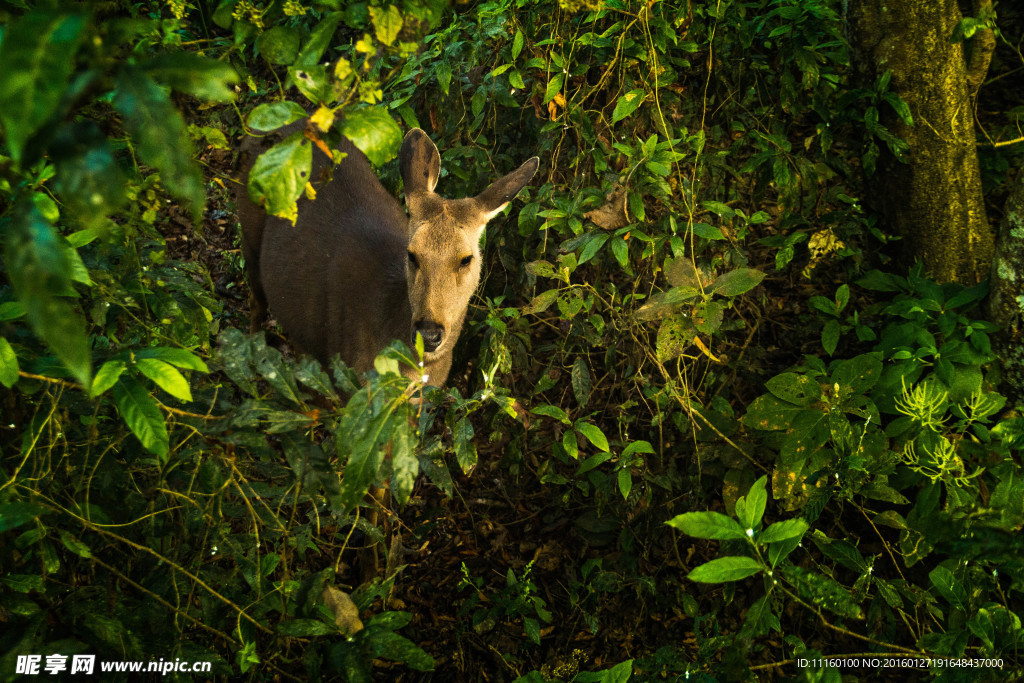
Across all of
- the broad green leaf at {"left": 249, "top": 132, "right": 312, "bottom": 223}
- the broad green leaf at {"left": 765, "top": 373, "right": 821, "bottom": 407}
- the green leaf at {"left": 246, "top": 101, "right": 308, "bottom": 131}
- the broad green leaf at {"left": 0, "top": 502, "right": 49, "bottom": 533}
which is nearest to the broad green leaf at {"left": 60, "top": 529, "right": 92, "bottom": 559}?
the broad green leaf at {"left": 0, "top": 502, "right": 49, "bottom": 533}

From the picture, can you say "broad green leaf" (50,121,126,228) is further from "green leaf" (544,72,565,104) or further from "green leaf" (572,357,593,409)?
"green leaf" (544,72,565,104)

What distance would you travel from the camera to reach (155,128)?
790mm

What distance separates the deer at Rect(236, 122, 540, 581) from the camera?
3.32 m

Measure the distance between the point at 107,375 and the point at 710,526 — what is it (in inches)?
58.5

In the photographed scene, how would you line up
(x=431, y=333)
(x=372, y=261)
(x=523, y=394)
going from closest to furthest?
(x=431, y=333) → (x=523, y=394) → (x=372, y=261)

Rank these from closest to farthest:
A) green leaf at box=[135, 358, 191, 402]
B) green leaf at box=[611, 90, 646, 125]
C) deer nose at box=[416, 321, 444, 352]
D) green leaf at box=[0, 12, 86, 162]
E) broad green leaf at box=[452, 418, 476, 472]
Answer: green leaf at box=[0, 12, 86, 162] < green leaf at box=[135, 358, 191, 402] < broad green leaf at box=[452, 418, 476, 472] < green leaf at box=[611, 90, 646, 125] < deer nose at box=[416, 321, 444, 352]

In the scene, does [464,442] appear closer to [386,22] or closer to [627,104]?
[386,22]

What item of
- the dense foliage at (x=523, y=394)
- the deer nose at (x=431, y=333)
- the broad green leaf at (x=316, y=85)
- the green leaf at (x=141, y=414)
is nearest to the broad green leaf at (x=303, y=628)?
the dense foliage at (x=523, y=394)

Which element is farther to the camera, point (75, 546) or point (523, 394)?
point (523, 394)

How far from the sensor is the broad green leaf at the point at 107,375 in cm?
139

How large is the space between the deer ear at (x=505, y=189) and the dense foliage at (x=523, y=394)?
152 millimetres

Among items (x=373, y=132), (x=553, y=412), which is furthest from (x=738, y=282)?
(x=373, y=132)

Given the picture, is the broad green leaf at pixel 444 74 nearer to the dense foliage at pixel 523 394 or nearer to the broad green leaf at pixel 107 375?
the dense foliage at pixel 523 394

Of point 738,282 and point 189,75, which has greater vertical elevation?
point 189,75
